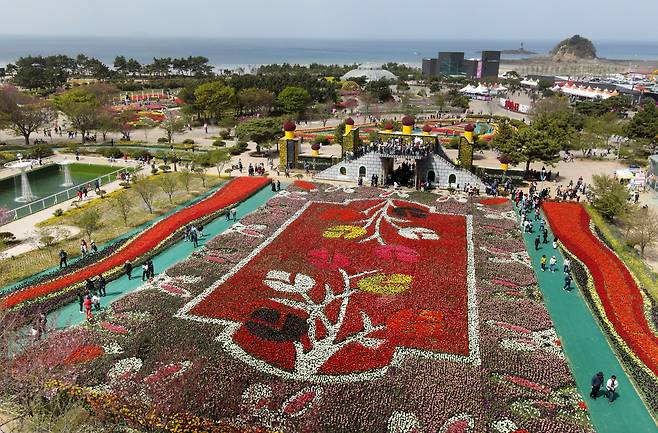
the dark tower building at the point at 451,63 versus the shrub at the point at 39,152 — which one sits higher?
the dark tower building at the point at 451,63

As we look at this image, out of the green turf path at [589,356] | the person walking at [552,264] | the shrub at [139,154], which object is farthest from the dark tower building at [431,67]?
the green turf path at [589,356]

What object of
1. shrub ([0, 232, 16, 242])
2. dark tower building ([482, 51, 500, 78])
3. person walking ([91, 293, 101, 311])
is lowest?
person walking ([91, 293, 101, 311])

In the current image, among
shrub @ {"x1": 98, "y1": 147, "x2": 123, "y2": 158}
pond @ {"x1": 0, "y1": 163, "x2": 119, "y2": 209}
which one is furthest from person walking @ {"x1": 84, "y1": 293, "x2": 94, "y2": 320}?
shrub @ {"x1": 98, "y1": 147, "x2": 123, "y2": 158}

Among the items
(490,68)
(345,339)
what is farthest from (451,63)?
(345,339)

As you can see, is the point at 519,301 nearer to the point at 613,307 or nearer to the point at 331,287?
the point at 613,307

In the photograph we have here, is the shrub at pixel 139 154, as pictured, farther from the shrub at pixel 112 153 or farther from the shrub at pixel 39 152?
the shrub at pixel 39 152

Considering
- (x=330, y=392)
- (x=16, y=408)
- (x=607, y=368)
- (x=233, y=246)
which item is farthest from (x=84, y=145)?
(x=607, y=368)

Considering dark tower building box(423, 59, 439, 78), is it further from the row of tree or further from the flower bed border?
the flower bed border
